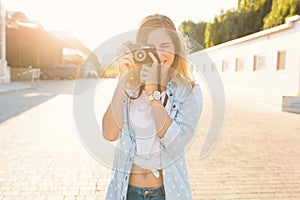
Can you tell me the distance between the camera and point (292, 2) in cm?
1895

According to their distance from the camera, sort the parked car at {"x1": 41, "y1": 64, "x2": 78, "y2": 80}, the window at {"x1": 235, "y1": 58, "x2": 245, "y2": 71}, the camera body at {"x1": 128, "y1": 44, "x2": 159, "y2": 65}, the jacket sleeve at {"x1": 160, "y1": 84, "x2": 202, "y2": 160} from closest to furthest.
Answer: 1. the camera body at {"x1": 128, "y1": 44, "x2": 159, "y2": 65}
2. the jacket sleeve at {"x1": 160, "y1": 84, "x2": 202, "y2": 160}
3. the window at {"x1": 235, "y1": 58, "x2": 245, "y2": 71}
4. the parked car at {"x1": 41, "y1": 64, "x2": 78, "y2": 80}

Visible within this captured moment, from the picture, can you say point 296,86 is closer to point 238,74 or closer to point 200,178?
point 238,74

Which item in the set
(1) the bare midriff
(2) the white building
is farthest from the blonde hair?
(2) the white building

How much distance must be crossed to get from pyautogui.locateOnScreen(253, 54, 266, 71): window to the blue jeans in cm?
1614

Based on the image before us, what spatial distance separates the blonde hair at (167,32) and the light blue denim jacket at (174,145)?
0.06 metres

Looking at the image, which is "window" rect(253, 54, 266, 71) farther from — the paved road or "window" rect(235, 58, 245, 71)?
the paved road

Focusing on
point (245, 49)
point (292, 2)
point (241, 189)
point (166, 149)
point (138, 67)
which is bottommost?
point (241, 189)

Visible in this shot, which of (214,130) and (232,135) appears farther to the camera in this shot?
(232,135)

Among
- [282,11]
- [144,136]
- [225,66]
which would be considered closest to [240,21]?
[225,66]

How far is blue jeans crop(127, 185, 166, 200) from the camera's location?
4.46 ft

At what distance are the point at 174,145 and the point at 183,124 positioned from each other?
3.8 inches

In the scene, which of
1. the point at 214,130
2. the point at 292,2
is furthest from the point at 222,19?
the point at 214,130

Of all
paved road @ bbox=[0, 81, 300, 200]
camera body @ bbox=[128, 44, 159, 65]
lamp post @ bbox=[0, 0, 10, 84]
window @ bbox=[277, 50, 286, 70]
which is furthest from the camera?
lamp post @ bbox=[0, 0, 10, 84]

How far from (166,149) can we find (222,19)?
30434 mm
